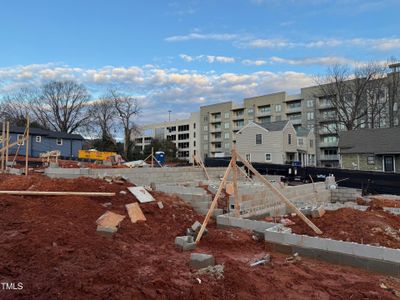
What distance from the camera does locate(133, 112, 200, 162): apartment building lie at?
3120 inches

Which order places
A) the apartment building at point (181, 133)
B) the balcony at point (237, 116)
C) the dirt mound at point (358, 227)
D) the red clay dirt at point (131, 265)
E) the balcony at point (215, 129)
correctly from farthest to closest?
the apartment building at point (181, 133) < the balcony at point (215, 129) < the balcony at point (237, 116) < the dirt mound at point (358, 227) < the red clay dirt at point (131, 265)

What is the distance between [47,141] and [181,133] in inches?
1974

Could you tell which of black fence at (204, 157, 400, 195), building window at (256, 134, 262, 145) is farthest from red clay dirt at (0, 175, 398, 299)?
building window at (256, 134, 262, 145)

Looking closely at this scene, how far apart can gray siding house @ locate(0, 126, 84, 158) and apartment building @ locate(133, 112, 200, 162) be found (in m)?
37.1

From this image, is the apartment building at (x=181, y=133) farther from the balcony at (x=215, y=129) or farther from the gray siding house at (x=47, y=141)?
the gray siding house at (x=47, y=141)

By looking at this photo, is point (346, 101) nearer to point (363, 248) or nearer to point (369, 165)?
point (369, 165)

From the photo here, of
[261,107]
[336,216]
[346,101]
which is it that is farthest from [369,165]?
[261,107]

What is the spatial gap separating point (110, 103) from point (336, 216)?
50789 millimetres

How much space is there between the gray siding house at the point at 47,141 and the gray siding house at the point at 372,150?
92.2 ft

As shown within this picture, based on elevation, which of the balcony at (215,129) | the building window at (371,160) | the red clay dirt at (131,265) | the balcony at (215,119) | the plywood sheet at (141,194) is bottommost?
the red clay dirt at (131,265)

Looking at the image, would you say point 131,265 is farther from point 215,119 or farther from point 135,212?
point 215,119

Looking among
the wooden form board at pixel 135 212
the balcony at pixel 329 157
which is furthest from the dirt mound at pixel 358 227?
the balcony at pixel 329 157

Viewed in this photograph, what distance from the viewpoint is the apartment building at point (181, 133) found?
79250 mm

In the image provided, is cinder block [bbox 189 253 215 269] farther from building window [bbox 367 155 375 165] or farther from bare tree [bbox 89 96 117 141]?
bare tree [bbox 89 96 117 141]
